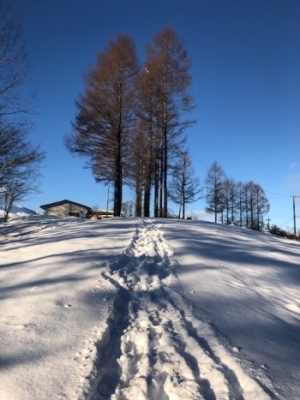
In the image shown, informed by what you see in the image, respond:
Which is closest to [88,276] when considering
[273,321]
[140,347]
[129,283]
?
[129,283]

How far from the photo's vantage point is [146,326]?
346 cm

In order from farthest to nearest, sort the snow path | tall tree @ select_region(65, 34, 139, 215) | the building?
the building, tall tree @ select_region(65, 34, 139, 215), the snow path

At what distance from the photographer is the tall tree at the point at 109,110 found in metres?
18.0

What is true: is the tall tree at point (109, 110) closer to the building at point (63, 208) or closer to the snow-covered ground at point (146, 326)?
the snow-covered ground at point (146, 326)

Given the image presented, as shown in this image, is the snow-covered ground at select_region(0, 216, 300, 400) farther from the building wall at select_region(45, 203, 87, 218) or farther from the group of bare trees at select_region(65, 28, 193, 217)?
the building wall at select_region(45, 203, 87, 218)

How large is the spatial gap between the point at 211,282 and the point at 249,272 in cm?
95

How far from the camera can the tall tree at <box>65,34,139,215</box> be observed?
18047 millimetres

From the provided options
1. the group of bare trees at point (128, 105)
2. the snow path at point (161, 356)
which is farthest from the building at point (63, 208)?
the snow path at point (161, 356)

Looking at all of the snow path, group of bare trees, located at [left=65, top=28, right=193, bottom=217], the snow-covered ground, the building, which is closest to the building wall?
the building

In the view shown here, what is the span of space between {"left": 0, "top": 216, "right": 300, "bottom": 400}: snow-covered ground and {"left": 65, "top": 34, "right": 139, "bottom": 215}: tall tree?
41.5 ft

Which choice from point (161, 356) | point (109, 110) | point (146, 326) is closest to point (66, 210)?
point (109, 110)

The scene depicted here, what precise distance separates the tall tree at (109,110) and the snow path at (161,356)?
1394 cm

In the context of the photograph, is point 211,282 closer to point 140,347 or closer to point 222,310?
point 222,310

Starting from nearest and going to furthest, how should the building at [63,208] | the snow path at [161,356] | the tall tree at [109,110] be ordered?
the snow path at [161,356]
the tall tree at [109,110]
the building at [63,208]
